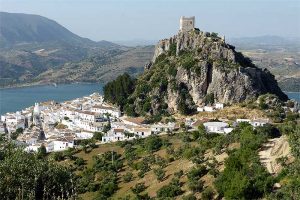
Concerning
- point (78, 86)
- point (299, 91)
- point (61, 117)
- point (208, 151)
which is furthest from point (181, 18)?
point (78, 86)

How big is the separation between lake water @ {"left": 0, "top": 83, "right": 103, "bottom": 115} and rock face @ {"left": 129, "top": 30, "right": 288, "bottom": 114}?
1764 inches

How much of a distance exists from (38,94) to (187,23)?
71361mm

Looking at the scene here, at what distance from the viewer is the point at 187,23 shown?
56438mm

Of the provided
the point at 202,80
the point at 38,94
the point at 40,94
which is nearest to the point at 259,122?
the point at 202,80

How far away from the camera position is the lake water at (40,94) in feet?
323

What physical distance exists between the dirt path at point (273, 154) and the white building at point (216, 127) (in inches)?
506

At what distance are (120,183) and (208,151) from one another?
601 cm

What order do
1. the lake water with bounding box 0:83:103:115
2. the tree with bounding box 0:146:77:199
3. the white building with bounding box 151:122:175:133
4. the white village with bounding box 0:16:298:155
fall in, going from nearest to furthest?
the tree with bounding box 0:146:77:199
the white building with bounding box 151:122:175:133
the white village with bounding box 0:16:298:155
the lake water with bounding box 0:83:103:115

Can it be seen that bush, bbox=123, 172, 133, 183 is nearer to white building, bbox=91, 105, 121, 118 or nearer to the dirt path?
the dirt path

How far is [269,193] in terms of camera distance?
1945 centimetres

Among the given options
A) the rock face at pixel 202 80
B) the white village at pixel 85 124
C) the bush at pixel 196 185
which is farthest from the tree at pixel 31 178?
the rock face at pixel 202 80

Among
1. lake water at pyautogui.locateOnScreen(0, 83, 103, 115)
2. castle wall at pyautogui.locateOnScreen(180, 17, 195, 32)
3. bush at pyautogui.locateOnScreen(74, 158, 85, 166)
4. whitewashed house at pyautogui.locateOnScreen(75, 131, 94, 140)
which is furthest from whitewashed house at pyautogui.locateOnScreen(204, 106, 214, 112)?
lake water at pyautogui.locateOnScreen(0, 83, 103, 115)

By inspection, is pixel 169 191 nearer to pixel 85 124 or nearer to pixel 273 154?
pixel 273 154

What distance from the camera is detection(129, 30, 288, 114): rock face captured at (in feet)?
155
